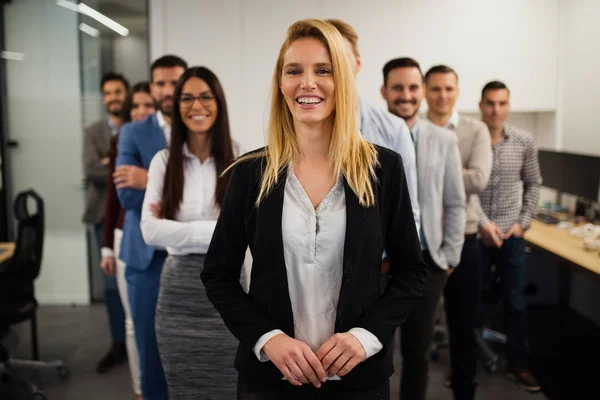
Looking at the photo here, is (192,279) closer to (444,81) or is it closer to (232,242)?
(232,242)

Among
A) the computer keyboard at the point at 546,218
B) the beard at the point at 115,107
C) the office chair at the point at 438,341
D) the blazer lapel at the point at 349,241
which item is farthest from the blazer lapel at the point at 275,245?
the computer keyboard at the point at 546,218

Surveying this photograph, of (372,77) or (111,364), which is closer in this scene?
(111,364)

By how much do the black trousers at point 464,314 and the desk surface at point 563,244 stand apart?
72 cm

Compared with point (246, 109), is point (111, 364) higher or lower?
lower

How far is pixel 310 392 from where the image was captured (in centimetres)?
147

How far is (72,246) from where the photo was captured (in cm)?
536

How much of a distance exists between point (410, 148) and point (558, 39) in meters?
3.27

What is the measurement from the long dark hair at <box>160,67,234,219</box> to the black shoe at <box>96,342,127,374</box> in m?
2.05

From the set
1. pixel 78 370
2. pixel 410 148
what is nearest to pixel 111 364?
pixel 78 370

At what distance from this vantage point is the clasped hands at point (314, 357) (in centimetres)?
138

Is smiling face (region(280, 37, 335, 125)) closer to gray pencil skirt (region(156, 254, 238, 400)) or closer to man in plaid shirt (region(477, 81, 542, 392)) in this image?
gray pencil skirt (region(156, 254, 238, 400))

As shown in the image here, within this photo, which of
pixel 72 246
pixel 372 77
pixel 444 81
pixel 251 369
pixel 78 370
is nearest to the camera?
pixel 251 369

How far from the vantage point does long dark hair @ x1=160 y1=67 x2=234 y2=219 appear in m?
2.30

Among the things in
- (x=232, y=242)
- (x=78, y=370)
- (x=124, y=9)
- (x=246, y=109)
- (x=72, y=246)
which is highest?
(x=124, y=9)
